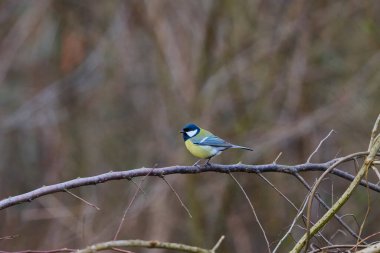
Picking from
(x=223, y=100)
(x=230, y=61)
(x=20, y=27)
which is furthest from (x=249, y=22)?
(x=20, y=27)

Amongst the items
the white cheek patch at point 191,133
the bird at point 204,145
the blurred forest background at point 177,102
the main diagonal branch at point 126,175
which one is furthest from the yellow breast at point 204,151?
the blurred forest background at point 177,102

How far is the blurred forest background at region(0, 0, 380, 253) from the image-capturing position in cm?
977

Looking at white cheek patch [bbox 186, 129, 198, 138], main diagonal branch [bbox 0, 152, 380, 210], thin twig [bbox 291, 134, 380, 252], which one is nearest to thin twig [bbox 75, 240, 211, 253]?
thin twig [bbox 291, 134, 380, 252]

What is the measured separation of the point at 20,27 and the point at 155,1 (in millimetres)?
2430

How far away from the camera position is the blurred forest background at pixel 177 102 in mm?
9766

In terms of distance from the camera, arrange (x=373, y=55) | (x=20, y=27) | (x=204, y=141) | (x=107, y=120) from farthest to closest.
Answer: (x=107, y=120) < (x=20, y=27) < (x=373, y=55) < (x=204, y=141)

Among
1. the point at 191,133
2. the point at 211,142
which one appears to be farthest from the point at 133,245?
the point at 191,133

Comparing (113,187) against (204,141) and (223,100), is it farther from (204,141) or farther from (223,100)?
(204,141)

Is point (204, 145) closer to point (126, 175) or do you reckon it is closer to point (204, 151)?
point (204, 151)

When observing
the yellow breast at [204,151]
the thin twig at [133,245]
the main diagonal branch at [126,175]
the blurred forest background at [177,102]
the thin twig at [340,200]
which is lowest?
the thin twig at [340,200]

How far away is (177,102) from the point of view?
1059cm

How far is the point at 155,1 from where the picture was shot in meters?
10.3

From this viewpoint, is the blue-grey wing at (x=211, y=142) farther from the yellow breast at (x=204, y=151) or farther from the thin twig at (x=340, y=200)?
the thin twig at (x=340, y=200)

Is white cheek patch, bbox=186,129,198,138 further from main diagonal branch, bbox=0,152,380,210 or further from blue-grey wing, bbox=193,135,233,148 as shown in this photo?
main diagonal branch, bbox=0,152,380,210
